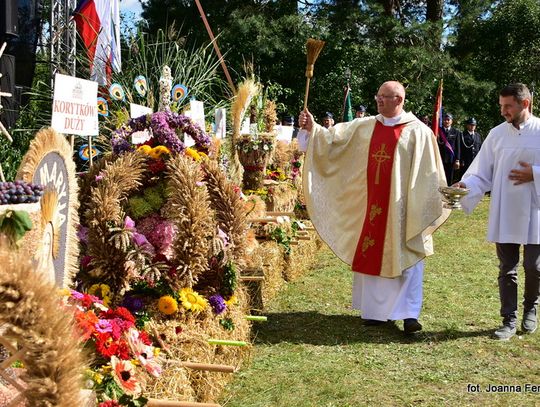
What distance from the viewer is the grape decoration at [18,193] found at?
8.09 ft

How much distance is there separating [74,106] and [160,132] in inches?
32.5

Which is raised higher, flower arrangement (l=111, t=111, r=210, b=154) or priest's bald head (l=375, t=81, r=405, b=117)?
priest's bald head (l=375, t=81, r=405, b=117)

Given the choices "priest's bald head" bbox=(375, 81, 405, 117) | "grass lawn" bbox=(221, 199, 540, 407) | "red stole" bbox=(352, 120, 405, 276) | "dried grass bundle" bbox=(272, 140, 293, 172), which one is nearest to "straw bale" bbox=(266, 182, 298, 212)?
"dried grass bundle" bbox=(272, 140, 293, 172)

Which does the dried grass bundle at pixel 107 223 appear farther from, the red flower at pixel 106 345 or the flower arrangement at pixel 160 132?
the red flower at pixel 106 345

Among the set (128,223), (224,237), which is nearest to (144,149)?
(128,223)

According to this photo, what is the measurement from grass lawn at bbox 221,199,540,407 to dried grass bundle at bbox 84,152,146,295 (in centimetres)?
95

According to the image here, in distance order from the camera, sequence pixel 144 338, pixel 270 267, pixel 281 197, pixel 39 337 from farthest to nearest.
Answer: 1. pixel 281 197
2. pixel 270 267
3. pixel 144 338
4. pixel 39 337

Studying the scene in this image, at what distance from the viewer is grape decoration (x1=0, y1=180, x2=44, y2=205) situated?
2.46m

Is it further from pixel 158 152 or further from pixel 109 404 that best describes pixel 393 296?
pixel 109 404

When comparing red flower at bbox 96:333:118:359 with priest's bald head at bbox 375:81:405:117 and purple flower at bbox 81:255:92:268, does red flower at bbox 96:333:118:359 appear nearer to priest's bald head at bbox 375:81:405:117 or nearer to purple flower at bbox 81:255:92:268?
purple flower at bbox 81:255:92:268

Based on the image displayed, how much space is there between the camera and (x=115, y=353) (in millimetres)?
2990

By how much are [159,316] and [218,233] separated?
0.67m

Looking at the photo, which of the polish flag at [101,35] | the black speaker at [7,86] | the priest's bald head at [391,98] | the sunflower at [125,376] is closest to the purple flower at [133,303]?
the sunflower at [125,376]

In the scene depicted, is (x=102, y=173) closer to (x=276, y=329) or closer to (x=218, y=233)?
(x=218, y=233)
